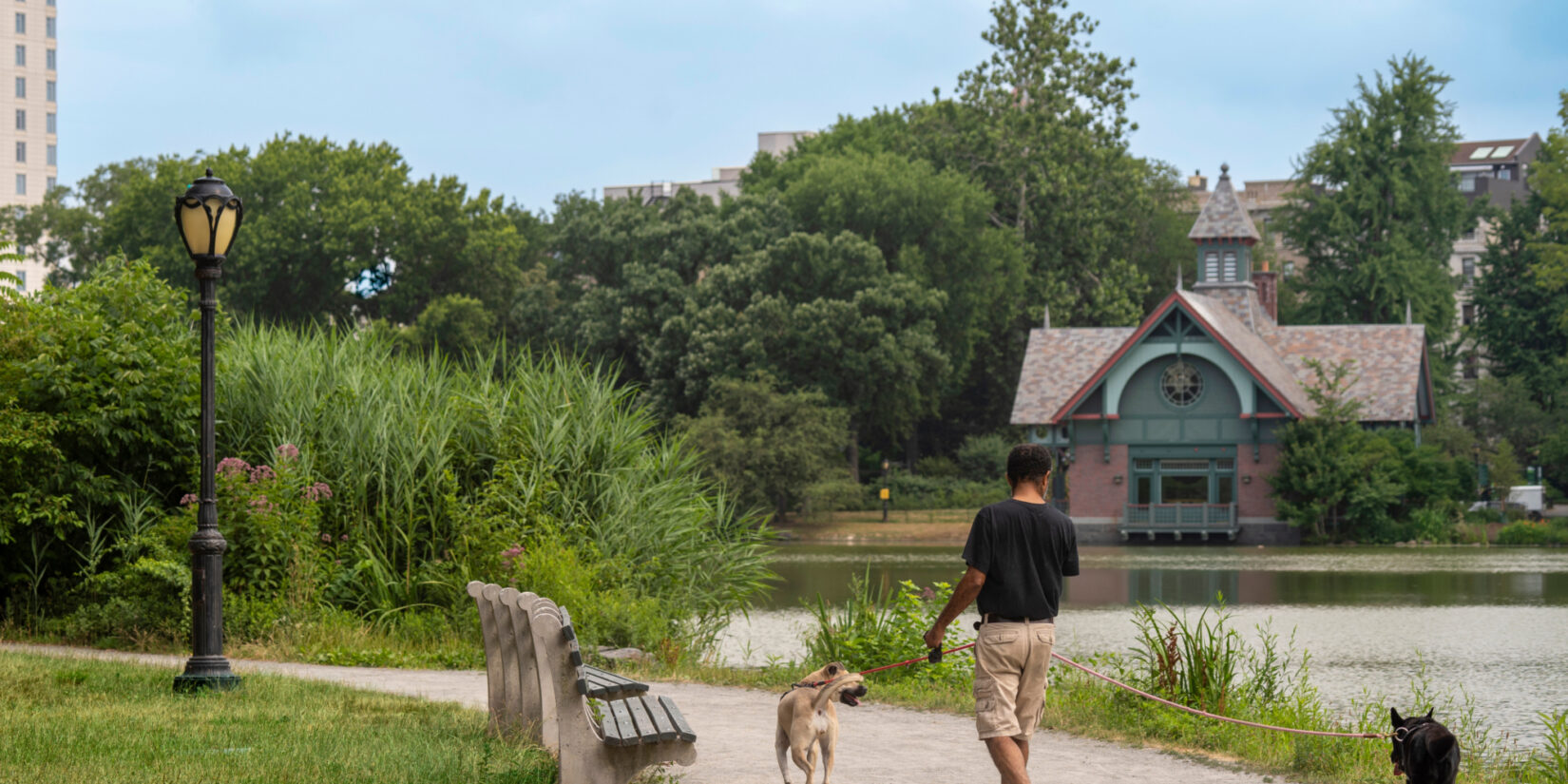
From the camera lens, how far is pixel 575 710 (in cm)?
719

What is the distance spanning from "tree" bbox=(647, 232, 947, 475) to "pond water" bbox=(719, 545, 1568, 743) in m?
10.3

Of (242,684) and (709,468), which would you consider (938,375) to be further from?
(242,684)

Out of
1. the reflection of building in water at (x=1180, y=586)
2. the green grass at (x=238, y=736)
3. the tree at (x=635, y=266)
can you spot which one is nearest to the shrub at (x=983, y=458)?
the tree at (x=635, y=266)

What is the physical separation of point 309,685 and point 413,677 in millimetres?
1475

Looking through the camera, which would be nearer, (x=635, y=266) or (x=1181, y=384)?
(x=1181, y=384)

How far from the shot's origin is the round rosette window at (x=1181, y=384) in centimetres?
4881

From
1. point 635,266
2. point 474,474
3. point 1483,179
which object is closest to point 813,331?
point 635,266

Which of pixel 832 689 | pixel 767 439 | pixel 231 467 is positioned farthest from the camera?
pixel 767 439

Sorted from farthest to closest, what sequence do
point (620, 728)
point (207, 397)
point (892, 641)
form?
1. point (892, 641)
2. point (207, 397)
3. point (620, 728)

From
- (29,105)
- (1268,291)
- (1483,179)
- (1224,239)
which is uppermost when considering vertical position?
(29,105)

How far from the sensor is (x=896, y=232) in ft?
195

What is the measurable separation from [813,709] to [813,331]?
46253 mm

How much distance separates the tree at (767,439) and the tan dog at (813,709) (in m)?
40.5

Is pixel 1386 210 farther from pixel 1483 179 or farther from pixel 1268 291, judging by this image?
pixel 1483 179
